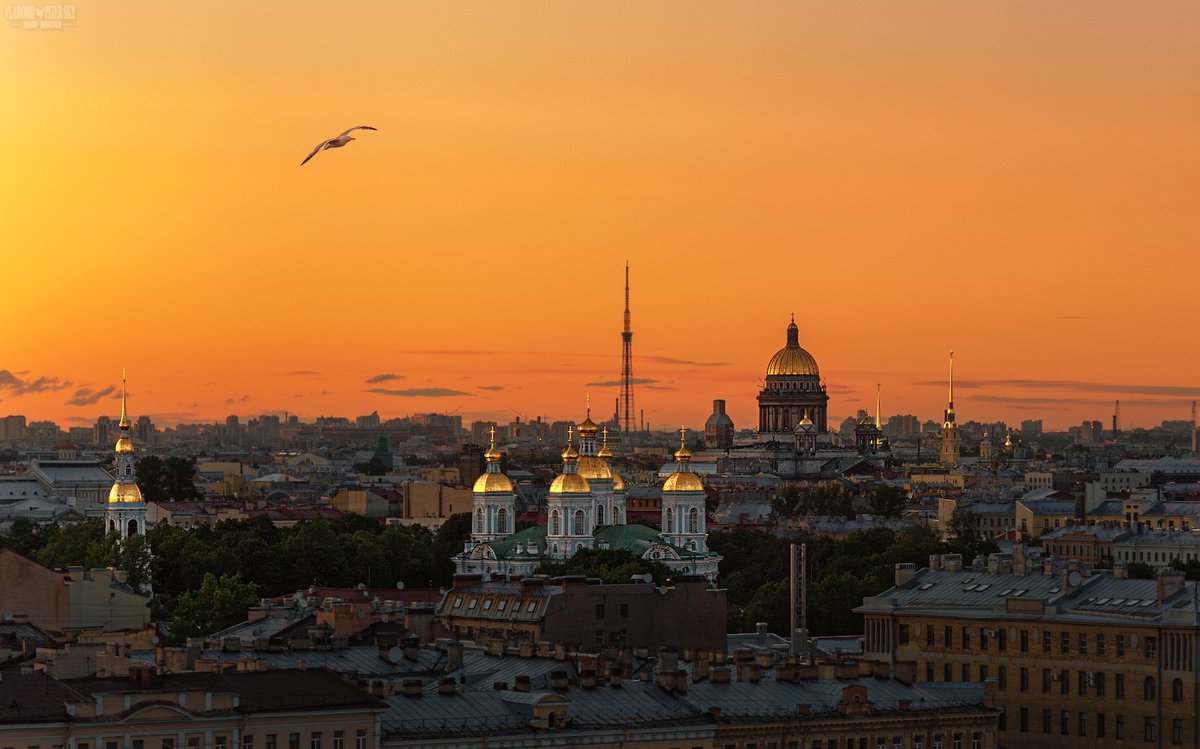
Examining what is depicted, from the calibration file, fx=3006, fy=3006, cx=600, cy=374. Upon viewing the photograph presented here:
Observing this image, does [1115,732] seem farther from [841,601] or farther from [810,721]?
[841,601]

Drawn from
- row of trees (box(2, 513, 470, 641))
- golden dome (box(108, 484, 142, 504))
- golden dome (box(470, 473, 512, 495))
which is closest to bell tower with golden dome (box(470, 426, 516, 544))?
golden dome (box(470, 473, 512, 495))

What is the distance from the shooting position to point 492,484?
123750 mm

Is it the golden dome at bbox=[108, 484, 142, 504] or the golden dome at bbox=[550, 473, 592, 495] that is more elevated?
the golden dome at bbox=[550, 473, 592, 495]

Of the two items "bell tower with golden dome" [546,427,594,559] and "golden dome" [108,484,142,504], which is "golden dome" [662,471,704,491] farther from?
"golden dome" [108,484,142,504]

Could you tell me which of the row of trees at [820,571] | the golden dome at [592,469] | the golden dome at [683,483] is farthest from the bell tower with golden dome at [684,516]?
the golden dome at [592,469]

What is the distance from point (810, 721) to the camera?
167 feet

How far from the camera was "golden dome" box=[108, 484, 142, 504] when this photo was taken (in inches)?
4889

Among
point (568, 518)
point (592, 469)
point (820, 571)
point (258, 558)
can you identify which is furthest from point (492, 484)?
point (820, 571)

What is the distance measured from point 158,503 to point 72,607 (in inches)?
4119

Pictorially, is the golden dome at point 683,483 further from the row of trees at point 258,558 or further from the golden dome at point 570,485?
the row of trees at point 258,558

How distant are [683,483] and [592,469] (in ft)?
13.5

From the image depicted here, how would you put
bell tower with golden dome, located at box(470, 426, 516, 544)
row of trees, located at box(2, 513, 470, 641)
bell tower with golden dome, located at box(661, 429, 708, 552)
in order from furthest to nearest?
bell tower with golden dome, located at box(470, 426, 516, 544) < bell tower with golden dome, located at box(661, 429, 708, 552) < row of trees, located at box(2, 513, 470, 641)

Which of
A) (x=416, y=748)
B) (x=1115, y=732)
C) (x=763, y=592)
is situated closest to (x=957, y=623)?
(x=1115, y=732)

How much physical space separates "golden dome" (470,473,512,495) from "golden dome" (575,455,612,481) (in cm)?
312
